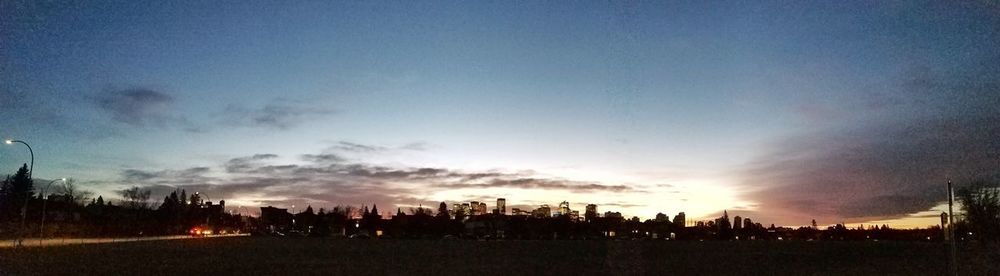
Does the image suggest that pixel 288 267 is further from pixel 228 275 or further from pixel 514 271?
pixel 514 271

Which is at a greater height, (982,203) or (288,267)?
(982,203)

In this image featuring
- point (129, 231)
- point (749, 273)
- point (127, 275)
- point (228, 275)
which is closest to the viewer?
A: point (127, 275)

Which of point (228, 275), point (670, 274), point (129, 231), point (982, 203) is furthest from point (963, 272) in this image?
point (129, 231)

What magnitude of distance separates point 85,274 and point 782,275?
120ft

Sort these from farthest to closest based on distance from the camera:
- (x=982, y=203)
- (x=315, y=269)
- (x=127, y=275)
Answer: (x=982, y=203), (x=315, y=269), (x=127, y=275)

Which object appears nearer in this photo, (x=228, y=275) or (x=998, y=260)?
(x=228, y=275)

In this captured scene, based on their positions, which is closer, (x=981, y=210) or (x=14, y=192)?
(x=981, y=210)

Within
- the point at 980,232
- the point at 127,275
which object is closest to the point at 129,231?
the point at 127,275

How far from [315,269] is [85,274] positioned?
452 inches

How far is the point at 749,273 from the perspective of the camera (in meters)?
45.4

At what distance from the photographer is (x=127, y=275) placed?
30578mm

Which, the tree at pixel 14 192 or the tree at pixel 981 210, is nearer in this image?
the tree at pixel 981 210

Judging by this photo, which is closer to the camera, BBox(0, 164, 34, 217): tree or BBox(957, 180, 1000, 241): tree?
BBox(957, 180, 1000, 241): tree

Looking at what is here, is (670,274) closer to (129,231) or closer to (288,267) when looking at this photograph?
(288,267)
